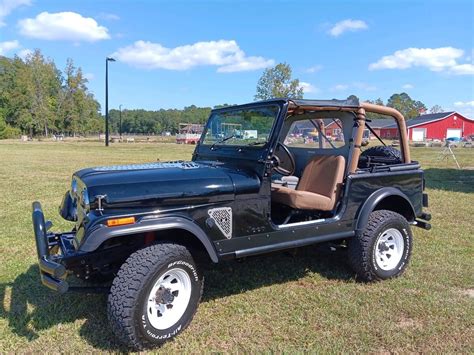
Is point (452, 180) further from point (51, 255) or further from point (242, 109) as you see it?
point (51, 255)

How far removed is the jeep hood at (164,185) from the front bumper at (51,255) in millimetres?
481

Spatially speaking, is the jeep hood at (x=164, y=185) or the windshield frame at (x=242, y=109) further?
the windshield frame at (x=242, y=109)

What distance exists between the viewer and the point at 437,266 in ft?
15.8

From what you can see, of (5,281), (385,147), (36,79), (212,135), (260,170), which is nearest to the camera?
(260,170)

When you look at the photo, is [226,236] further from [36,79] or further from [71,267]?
[36,79]

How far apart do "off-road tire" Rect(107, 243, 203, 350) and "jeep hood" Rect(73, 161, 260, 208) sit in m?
0.37

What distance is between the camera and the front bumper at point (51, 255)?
2.84 m

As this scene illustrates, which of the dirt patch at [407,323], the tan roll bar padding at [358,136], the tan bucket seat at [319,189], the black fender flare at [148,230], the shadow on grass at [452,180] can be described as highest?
the tan roll bar padding at [358,136]

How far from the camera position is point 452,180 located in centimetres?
1248

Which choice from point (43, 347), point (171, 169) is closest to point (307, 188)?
point (171, 169)

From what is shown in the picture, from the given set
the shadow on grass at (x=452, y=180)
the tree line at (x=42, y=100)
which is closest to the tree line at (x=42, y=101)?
the tree line at (x=42, y=100)

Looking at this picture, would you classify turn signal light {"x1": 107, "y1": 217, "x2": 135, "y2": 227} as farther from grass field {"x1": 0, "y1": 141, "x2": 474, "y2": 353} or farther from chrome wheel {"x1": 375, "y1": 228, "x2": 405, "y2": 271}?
chrome wheel {"x1": 375, "y1": 228, "x2": 405, "y2": 271}

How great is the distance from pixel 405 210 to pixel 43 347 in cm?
382

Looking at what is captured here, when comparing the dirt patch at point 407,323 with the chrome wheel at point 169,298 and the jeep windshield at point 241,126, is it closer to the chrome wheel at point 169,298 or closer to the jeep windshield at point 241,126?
the chrome wheel at point 169,298
